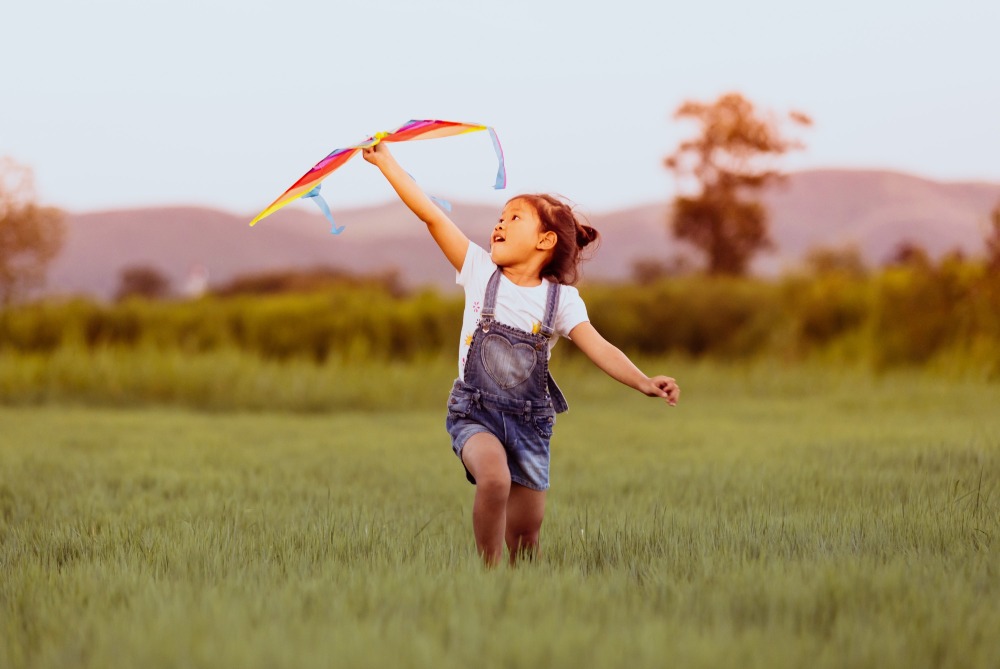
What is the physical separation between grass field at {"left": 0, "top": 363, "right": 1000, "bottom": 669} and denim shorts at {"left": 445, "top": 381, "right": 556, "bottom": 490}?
0.38 m

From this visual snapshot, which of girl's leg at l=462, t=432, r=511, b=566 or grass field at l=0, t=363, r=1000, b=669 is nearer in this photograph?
grass field at l=0, t=363, r=1000, b=669

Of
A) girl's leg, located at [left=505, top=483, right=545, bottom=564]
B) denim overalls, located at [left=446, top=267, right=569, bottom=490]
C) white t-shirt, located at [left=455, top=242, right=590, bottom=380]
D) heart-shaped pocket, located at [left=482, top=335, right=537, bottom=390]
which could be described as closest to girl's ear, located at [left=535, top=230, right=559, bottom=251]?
white t-shirt, located at [left=455, top=242, right=590, bottom=380]

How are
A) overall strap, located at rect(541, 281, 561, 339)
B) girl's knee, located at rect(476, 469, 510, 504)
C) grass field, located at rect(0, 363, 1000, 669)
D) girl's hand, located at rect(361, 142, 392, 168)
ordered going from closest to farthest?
grass field, located at rect(0, 363, 1000, 669) → girl's knee, located at rect(476, 469, 510, 504) → overall strap, located at rect(541, 281, 561, 339) → girl's hand, located at rect(361, 142, 392, 168)

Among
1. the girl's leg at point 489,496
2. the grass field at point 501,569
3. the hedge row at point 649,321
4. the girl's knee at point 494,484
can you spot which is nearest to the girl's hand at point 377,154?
the girl's leg at point 489,496

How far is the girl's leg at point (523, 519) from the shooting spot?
425 centimetres

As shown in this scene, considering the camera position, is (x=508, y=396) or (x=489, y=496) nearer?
(x=489, y=496)

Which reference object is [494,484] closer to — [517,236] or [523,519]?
[523,519]

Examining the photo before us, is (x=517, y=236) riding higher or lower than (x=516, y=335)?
higher

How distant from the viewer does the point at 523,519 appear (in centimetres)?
427

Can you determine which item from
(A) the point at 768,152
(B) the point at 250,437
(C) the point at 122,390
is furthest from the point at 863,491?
(A) the point at 768,152

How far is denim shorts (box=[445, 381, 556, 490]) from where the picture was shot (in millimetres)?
4184

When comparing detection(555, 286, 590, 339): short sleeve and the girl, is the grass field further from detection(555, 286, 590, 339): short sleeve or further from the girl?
detection(555, 286, 590, 339): short sleeve

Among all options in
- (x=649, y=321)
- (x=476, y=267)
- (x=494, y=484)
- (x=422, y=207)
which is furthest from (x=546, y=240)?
(x=649, y=321)

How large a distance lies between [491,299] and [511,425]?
1.70 ft
